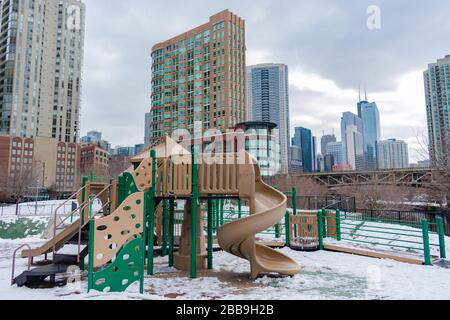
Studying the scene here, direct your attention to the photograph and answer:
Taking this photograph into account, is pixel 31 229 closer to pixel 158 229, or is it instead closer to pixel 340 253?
pixel 158 229

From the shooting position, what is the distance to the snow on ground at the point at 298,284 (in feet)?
21.5

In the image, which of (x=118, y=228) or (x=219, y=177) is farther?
(x=219, y=177)

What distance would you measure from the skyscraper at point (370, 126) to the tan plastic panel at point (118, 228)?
15645cm

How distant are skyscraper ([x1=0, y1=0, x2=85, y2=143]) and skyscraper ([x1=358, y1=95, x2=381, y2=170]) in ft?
430

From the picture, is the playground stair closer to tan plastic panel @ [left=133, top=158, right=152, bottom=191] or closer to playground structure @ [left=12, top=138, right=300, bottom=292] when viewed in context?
playground structure @ [left=12, top=138, right=300, bottom=292]

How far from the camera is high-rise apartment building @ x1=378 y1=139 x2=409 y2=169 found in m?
104

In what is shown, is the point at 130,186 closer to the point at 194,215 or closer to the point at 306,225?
the point at 194,215

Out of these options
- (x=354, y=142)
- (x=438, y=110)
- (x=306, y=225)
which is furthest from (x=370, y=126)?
(x=306, y=225)

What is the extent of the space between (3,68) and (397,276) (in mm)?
110328

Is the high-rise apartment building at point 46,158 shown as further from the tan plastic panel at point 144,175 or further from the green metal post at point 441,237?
the green metal post at point 441,237

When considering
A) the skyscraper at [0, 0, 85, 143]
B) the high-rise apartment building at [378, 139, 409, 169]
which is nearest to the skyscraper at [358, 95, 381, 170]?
the high-rise apartment building at [378, 139, 409, 169]

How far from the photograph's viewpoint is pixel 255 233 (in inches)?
327

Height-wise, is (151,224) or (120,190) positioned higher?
(120,190)

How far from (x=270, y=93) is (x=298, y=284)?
17018 cm
